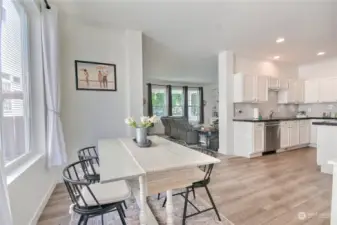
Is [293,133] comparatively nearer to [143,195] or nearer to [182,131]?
[182,131]

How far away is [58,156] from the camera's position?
2.63 meters

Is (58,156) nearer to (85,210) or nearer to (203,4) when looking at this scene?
(85,210)

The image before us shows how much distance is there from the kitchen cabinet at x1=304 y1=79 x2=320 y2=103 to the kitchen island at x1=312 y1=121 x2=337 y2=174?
289 cm

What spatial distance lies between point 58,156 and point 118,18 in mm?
2307

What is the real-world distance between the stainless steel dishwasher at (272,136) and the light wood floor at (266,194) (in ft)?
2.67

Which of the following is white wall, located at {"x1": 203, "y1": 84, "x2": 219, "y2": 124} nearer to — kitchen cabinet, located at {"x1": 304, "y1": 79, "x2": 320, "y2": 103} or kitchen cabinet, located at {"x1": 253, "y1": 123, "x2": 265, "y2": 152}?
kitchen cabinet, located at {"x1": 304, "y1": 79, "x2": 320, "y2": 103}

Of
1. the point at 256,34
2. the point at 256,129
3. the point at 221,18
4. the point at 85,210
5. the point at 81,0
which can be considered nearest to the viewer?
the point at 85,210

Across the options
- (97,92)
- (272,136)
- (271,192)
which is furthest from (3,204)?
(272,136)

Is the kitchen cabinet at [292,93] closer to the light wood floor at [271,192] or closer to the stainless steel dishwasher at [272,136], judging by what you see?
the stainless steel dishwasher at [272,136]

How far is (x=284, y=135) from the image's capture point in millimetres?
5109

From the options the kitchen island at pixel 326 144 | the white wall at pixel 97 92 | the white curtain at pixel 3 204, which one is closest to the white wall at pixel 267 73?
the kitchen island at pixel 326 144

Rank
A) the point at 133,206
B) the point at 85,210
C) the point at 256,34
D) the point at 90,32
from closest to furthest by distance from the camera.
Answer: the point at 85,210 → the point at 133,206 → the point at 90,32 → the point at 256,34

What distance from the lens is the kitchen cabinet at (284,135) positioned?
505cm

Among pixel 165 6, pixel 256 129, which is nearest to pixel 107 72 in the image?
pixel 165 6
